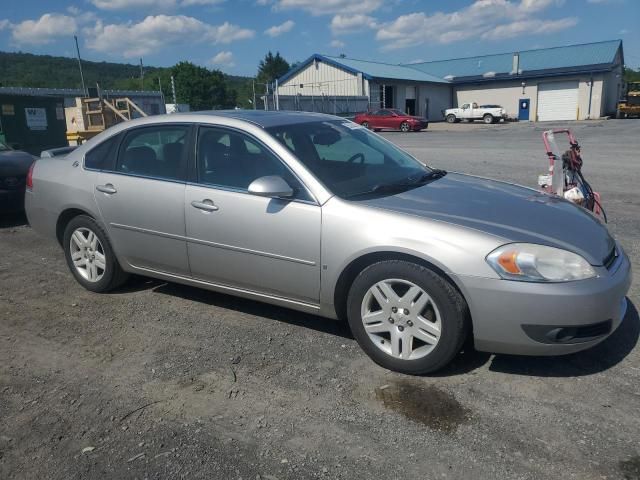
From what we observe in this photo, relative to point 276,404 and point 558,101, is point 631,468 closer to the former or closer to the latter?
point 276,404

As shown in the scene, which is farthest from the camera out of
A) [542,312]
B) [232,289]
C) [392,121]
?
[392,121]

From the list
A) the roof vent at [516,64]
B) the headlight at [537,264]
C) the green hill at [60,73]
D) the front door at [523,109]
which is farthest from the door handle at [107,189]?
the green hill at [60,73]

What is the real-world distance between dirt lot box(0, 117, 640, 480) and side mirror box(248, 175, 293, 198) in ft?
3.48

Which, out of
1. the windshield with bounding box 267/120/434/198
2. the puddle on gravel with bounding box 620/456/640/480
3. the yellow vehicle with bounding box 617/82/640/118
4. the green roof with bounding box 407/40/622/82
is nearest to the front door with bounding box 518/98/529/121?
the green roof with bounding box 407/40/622/82

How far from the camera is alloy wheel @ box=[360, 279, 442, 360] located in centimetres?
314

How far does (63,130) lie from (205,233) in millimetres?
11584

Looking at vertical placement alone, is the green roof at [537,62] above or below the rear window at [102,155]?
above

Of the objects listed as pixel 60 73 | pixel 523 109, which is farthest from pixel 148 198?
pixel 60 73

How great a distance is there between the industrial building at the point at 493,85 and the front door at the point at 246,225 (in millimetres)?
33463

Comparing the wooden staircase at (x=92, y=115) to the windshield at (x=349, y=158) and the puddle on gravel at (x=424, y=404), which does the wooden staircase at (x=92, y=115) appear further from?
the puddle on gravel at (x=424, y=404)

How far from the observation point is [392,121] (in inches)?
1330

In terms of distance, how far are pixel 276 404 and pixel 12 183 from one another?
21.0 ft

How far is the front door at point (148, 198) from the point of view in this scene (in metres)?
4.08

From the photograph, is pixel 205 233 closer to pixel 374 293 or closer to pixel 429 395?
pixel 374 293
